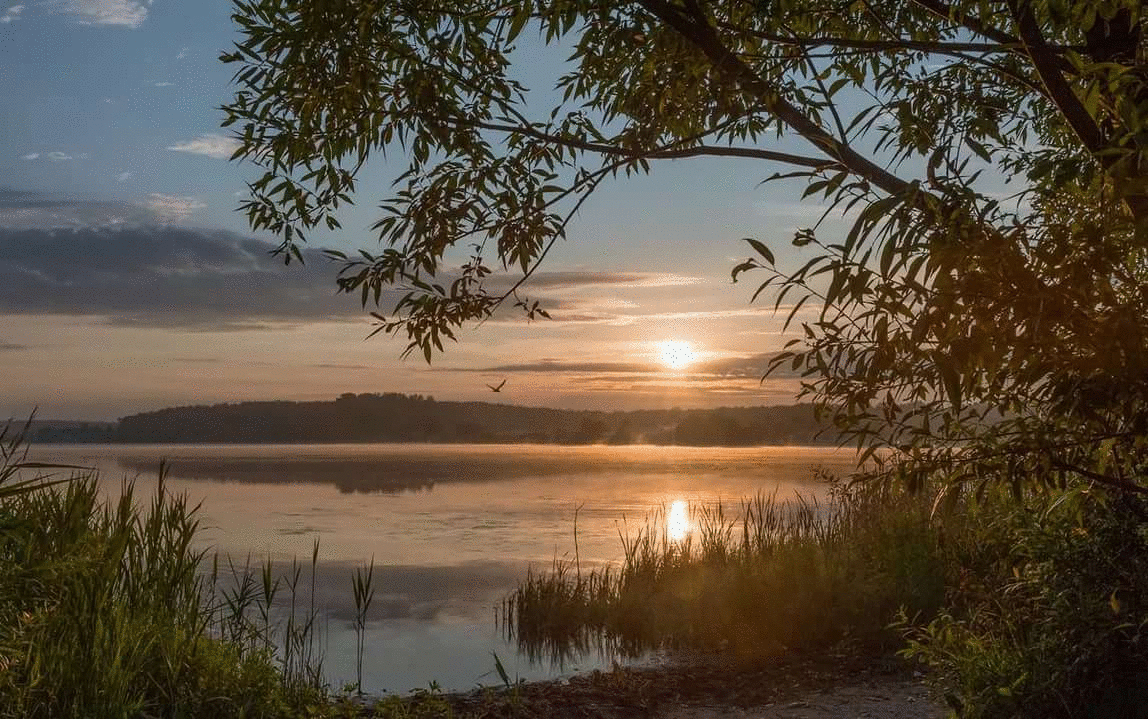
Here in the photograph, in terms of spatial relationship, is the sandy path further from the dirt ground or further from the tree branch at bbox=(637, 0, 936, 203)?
the tree branch at bbox=(637, 0, 936, 203)

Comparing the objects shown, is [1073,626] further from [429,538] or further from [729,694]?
[429,538]

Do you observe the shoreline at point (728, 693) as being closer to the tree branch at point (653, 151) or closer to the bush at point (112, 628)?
the bush at point (112, 628)

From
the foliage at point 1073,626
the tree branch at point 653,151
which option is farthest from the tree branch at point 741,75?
the foliage at point 1073,626

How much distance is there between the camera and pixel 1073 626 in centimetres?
504

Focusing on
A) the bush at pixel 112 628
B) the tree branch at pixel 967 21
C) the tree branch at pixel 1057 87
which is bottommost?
the bush at pixel 112 628

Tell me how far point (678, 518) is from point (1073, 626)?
731 inches

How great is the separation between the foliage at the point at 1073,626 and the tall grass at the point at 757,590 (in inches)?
78.6

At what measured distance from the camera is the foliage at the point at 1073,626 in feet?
16.2

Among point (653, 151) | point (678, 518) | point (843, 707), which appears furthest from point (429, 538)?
point (653, 151)

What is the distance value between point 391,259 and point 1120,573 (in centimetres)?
389

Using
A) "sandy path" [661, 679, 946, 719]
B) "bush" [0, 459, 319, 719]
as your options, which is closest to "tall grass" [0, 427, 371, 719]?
"bush" [0, 459, 319, 719]

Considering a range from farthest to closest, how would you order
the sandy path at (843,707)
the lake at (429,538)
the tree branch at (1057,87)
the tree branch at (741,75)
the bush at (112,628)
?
1. the lake at (429,538)
2. the sandy path at (843,707)
3. the bush at (112,628)
4. the tree branch at (741,75)
5. the tree branch at (1057,87)

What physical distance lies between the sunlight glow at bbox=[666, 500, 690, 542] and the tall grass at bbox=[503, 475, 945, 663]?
6.81 meters

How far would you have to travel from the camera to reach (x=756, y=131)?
6719mm
